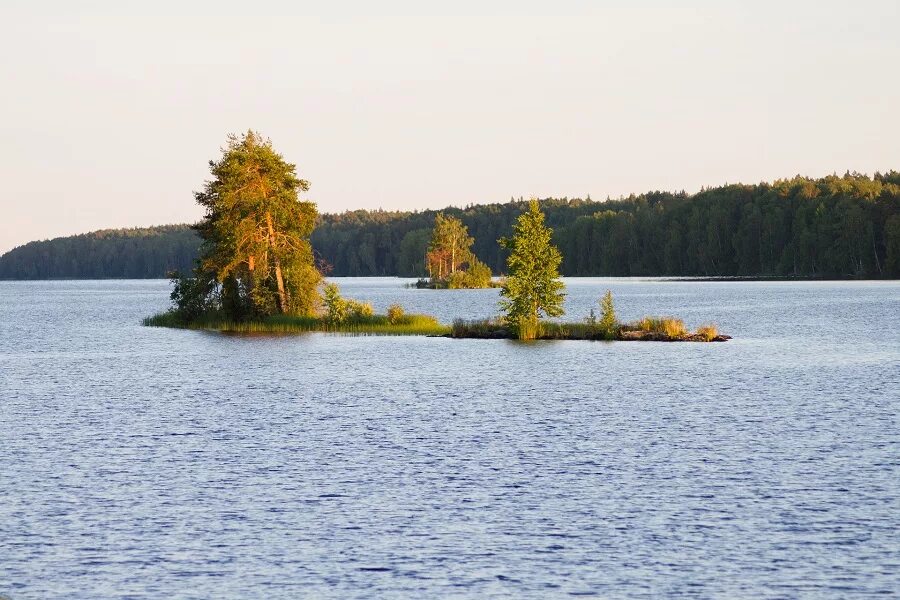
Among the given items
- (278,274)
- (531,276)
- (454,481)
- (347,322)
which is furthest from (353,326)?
(454,481)

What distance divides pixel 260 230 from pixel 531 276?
948 inches

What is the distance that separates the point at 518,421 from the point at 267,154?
5195 cm

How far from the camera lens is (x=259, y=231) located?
88125 mm

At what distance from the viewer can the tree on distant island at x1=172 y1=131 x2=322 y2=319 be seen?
86875 mm

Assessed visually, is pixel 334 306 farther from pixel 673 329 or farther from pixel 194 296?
pixel 673 329

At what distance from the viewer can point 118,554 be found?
2181 centimetres

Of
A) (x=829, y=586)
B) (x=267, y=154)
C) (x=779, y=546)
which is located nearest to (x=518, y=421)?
(x=779, y=546)

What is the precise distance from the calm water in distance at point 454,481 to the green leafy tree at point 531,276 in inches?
491

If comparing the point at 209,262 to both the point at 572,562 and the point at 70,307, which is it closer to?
the point at 572,562

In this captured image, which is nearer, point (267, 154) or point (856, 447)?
point (856, 447)

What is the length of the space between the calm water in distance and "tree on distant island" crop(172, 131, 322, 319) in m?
27.2

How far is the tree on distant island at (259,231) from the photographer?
285 ft

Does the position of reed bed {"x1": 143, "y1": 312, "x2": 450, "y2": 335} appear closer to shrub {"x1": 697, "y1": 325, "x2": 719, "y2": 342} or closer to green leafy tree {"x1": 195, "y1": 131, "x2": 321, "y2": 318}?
green leafy tree {"x1": 195, "y1": 131, "x2": 321, "y2": 318}

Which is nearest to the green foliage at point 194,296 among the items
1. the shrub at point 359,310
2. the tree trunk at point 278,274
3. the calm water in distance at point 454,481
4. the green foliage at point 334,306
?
the tree trunk at point 278,274
